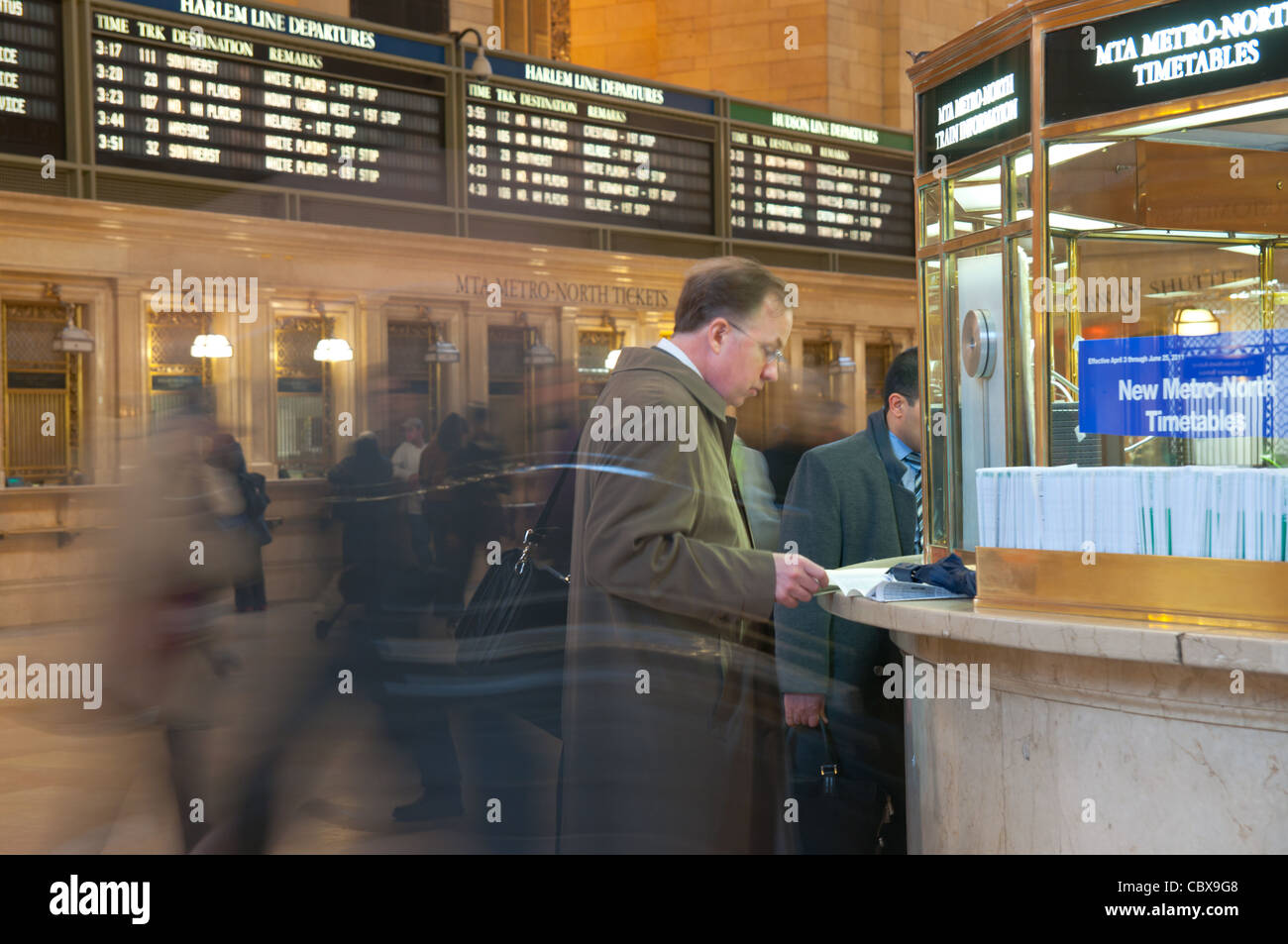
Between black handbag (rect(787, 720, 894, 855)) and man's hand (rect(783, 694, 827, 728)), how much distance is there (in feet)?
0.07

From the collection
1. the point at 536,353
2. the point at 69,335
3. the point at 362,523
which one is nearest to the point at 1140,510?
the point at 362,523

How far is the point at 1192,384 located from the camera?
99.3 inches

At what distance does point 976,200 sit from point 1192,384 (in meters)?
1.43

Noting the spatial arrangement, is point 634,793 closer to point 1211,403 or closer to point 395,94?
point 1211,403

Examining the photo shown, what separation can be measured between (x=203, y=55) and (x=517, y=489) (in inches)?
175

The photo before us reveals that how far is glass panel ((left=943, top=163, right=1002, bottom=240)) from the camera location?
364cm

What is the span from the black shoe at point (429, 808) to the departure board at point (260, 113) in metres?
6.69

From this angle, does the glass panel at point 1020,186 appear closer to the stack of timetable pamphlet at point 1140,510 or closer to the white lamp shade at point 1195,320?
the white lamp shade at point 1195,320

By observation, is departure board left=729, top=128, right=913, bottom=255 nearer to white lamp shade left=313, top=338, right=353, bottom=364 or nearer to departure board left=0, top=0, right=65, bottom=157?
white lamp shade left=313, top=338, right=353, bottom=364

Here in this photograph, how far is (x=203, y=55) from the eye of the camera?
10094 mm

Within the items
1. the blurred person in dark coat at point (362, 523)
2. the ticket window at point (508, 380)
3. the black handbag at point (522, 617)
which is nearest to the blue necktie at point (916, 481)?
the black handbag at point (522, 617)

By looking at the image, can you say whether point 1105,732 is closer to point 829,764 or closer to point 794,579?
point 794,579

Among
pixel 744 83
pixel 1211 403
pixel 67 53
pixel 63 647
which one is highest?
pixel 744 83

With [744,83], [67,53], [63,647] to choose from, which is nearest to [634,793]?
[63,647]
